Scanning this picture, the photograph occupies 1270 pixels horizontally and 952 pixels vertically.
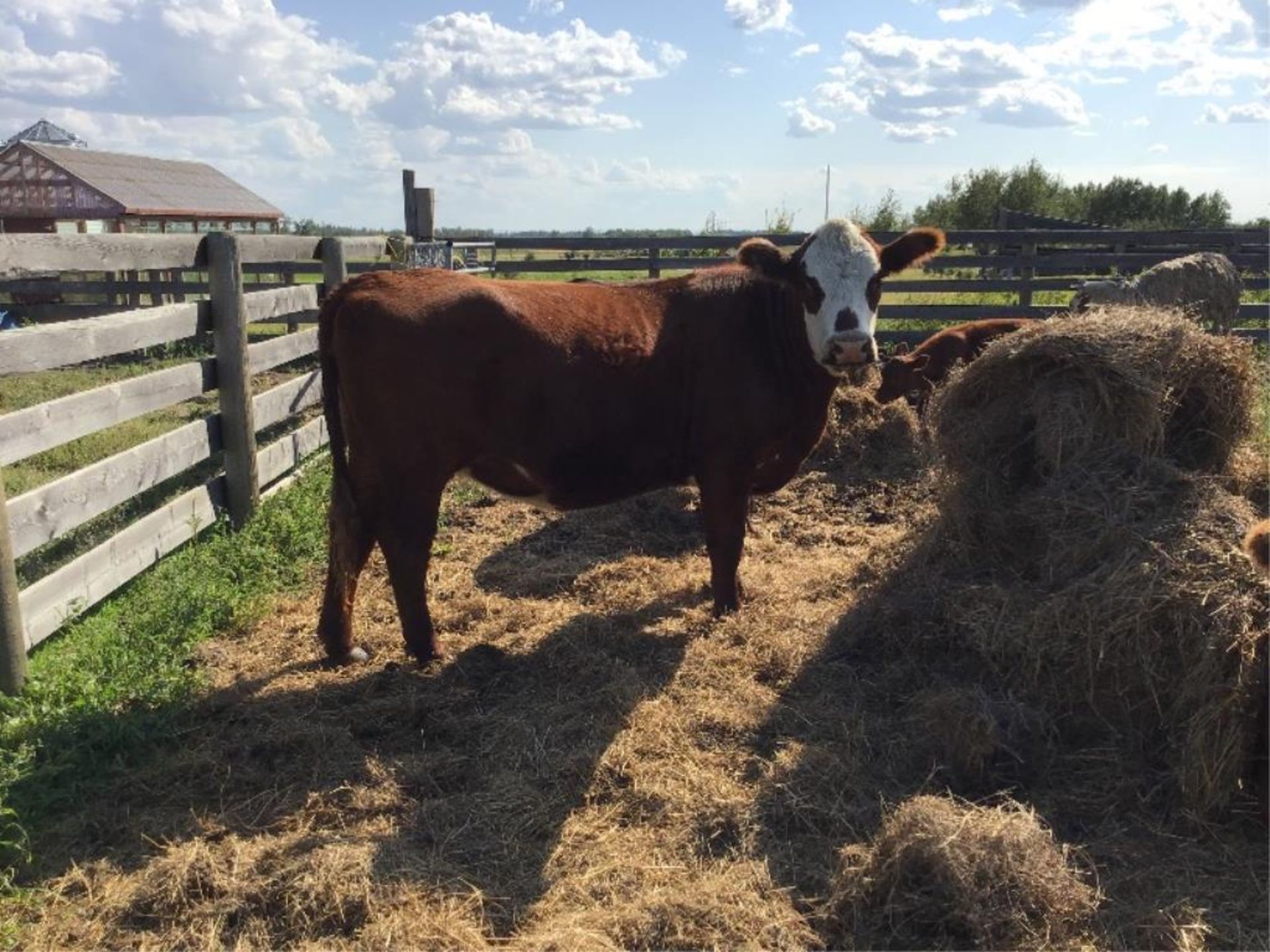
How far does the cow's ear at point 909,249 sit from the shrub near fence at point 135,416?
170 inches

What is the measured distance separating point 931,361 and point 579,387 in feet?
18.0

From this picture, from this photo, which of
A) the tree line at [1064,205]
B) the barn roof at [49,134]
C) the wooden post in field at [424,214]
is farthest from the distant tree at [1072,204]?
the barn roof at [49,134]

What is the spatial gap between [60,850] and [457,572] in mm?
3113

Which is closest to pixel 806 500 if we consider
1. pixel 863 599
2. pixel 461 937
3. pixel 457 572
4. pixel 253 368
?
pixel 863 599

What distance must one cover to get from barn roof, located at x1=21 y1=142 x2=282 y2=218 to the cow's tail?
2732 centimetres

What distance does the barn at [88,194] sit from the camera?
92.1 ft

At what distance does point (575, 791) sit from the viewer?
373 centimetres

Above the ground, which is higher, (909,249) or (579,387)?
(909,249)

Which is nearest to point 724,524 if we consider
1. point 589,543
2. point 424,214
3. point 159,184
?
point 589,543

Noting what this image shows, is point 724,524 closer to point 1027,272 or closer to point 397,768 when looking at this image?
point 397,768

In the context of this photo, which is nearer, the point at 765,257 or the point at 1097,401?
the point at 1097,401

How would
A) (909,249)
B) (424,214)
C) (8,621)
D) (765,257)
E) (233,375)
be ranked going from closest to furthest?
(8,621)
(765,257)
(909,249)
(233,375)
(424,214)

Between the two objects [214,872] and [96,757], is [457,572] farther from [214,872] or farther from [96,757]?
[214,872]

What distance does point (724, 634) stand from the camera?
5168 millimetres
